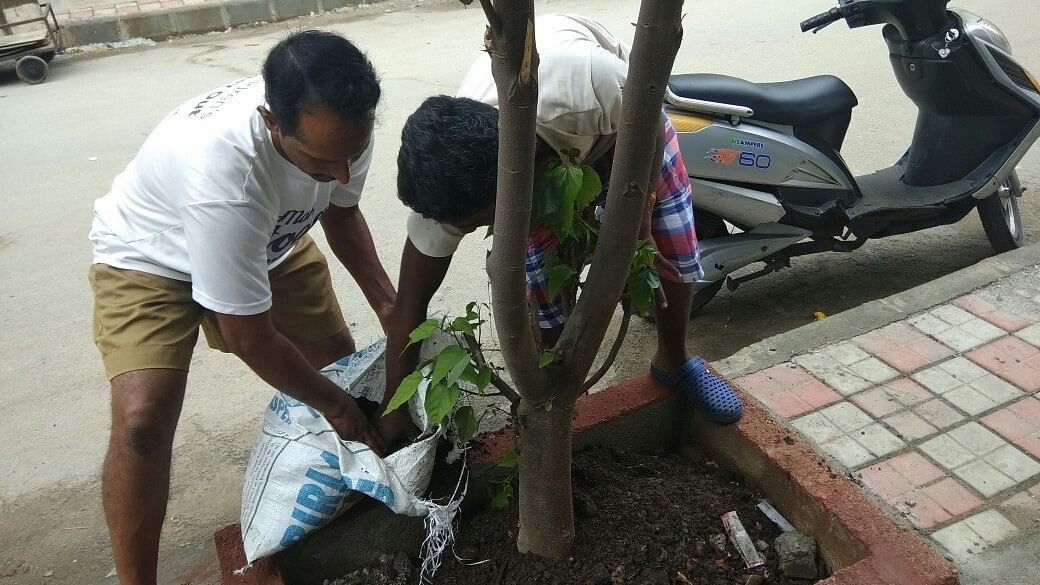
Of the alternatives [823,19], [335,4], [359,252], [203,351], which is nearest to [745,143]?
[823,19]

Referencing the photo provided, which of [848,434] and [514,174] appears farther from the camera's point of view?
[848,434]

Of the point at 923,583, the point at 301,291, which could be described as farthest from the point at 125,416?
the point at 923,583

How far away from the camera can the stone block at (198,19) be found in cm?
930

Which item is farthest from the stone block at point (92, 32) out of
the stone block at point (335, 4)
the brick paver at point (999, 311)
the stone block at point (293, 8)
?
the brick paver at point (999, 311)

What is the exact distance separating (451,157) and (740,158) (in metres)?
1.78

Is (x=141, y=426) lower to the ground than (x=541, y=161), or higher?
lower

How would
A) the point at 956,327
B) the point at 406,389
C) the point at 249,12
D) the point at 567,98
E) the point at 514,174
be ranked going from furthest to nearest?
the point at 249,12
the point at 956,327
the point at 567,98
the point at 406,389
the point at 514,174

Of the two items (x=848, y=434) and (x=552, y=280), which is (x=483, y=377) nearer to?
(x=552, y=280)

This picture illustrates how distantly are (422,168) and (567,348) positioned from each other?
461 mm

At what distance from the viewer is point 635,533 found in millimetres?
2010

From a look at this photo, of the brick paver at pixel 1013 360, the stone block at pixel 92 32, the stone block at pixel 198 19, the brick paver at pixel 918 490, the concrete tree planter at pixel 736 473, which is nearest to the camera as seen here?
the concrete tree planter at pixel 736 473

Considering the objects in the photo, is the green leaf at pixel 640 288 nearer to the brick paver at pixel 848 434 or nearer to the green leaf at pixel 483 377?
the green leaf at pixel 483 377

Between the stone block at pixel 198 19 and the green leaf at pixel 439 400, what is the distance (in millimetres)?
9001

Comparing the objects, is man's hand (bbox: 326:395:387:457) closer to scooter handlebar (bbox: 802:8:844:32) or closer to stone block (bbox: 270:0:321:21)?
scooter handlebar (bbox: 802:8:844:32)
